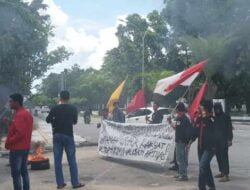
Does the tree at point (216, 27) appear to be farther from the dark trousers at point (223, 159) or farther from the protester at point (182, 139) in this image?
the dark trousers at point (223, 159)

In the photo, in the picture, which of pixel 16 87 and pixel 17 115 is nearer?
pixel 17 115

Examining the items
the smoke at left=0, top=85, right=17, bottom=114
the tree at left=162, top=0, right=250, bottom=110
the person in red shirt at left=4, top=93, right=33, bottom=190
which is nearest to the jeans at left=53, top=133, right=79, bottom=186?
the person in red shirt at left=4, top=93, right=33, bottom=190

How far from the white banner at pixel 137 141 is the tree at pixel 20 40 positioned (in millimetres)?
2424

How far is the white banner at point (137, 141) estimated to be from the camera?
10.5 m

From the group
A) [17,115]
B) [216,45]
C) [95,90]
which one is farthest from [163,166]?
[95,90]

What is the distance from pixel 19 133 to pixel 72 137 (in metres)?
1.37

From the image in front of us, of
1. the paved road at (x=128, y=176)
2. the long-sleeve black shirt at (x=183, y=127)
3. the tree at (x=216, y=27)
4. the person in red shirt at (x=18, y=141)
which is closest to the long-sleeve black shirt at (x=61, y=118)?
the person in red shirt at (x=18, y=141)

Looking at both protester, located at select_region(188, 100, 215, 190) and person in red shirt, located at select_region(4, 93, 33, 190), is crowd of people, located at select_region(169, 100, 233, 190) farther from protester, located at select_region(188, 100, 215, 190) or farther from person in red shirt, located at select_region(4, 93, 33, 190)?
person in red shirt, located at select_region(4, 93, 33, 190)

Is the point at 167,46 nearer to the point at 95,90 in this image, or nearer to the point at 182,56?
the point at 182,56

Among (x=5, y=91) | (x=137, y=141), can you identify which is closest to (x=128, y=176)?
(x=137, y=141)

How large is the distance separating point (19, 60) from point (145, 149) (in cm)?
367

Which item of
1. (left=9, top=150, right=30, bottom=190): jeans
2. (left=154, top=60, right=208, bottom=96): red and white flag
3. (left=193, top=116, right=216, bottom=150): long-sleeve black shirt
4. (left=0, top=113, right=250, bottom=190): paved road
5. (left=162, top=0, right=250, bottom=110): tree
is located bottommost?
(left=0, top=113, right=250, bottom=190): paved road

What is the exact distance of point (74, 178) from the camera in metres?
8.26

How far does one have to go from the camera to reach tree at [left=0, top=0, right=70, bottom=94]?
A: 35.8ft
